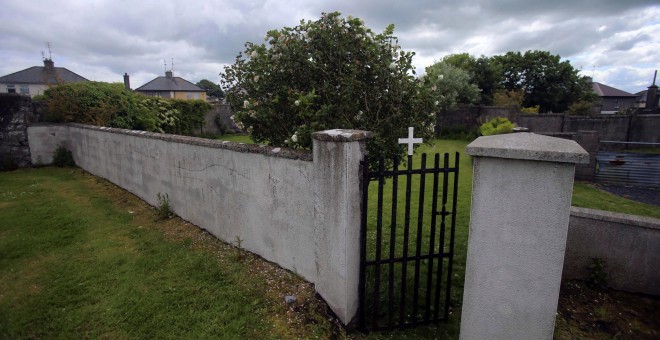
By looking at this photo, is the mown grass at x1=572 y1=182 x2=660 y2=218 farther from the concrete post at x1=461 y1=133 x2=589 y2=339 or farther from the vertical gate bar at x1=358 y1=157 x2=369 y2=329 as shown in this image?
the vertical gate bar at x1=358 y1=157 x2=369 y2=329

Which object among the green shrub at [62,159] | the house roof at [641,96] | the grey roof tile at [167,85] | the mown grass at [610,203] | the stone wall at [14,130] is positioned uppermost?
the grey roof tile at [167,85]

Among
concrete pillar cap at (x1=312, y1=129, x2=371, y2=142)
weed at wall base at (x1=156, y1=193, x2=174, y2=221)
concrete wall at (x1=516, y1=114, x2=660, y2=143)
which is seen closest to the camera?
concrete pillar cap at (x1=312, y1=129, x2=371, y2=142)

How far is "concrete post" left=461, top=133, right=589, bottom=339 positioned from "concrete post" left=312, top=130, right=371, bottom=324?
104 centimetres

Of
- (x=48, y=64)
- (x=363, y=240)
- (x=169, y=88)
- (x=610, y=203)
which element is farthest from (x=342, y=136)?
(x=169, y=88)

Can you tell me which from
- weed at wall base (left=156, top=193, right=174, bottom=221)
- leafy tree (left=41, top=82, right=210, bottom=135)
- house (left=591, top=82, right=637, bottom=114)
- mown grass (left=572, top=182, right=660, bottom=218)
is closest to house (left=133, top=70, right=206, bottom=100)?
leafy tree (left=41, top=82, right=210, bottom=135)

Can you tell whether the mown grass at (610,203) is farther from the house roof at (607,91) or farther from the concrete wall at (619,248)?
the house roof at (607,91)

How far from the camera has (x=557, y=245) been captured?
253 centimetres

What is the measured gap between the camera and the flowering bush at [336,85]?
389cm

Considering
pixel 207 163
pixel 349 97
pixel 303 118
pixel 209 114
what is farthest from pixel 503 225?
pixel 209 114

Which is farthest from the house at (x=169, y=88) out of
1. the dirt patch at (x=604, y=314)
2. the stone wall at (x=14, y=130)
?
the dirt patch at (x=604, y=314)

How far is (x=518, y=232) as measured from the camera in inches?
103

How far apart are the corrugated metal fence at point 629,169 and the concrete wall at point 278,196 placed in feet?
32.2

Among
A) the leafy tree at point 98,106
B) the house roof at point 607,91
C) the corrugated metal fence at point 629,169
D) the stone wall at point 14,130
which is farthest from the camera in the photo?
the house roof at point 607,91

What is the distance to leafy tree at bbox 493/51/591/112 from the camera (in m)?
36.2
